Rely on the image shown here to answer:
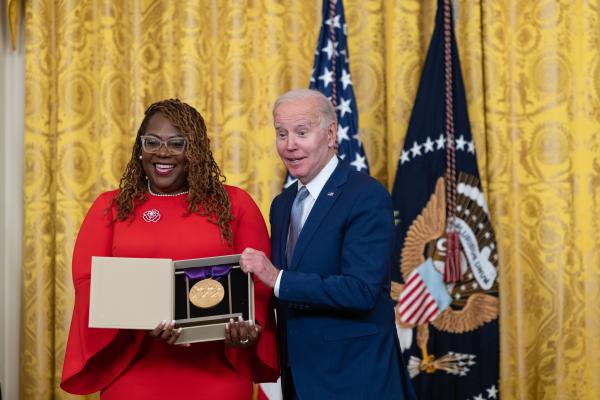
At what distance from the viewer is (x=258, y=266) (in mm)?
2361

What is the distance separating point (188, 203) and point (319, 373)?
2.49ft

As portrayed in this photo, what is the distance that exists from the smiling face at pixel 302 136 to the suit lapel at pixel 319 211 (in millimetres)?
95

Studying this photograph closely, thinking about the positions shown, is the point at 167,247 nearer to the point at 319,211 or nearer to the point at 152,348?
the point at 152,348

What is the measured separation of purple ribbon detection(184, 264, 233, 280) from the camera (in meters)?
2.42

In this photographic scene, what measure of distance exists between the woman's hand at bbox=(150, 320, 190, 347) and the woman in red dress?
0.47 feet

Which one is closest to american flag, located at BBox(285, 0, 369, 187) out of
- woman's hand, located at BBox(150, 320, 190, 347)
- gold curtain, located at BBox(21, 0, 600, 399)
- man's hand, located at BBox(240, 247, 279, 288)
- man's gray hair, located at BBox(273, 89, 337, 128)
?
gold curtain, located at BBox(21, 0, 600, 399)

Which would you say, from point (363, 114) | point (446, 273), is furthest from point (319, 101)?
point (363, 114)

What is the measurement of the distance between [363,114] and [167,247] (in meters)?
2.36

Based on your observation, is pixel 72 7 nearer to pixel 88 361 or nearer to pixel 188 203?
pixel 188 203

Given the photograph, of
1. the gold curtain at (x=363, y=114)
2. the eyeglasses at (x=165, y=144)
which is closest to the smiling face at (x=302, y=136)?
the eyeglasses at (x=165, y=144)

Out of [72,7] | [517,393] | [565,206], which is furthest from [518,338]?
[72,7]

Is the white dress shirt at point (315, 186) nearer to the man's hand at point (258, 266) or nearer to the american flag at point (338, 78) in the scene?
the man's hand at point (258, 266)

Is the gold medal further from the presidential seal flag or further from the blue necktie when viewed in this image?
the presidential seal flag

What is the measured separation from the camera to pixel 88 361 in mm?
2541
